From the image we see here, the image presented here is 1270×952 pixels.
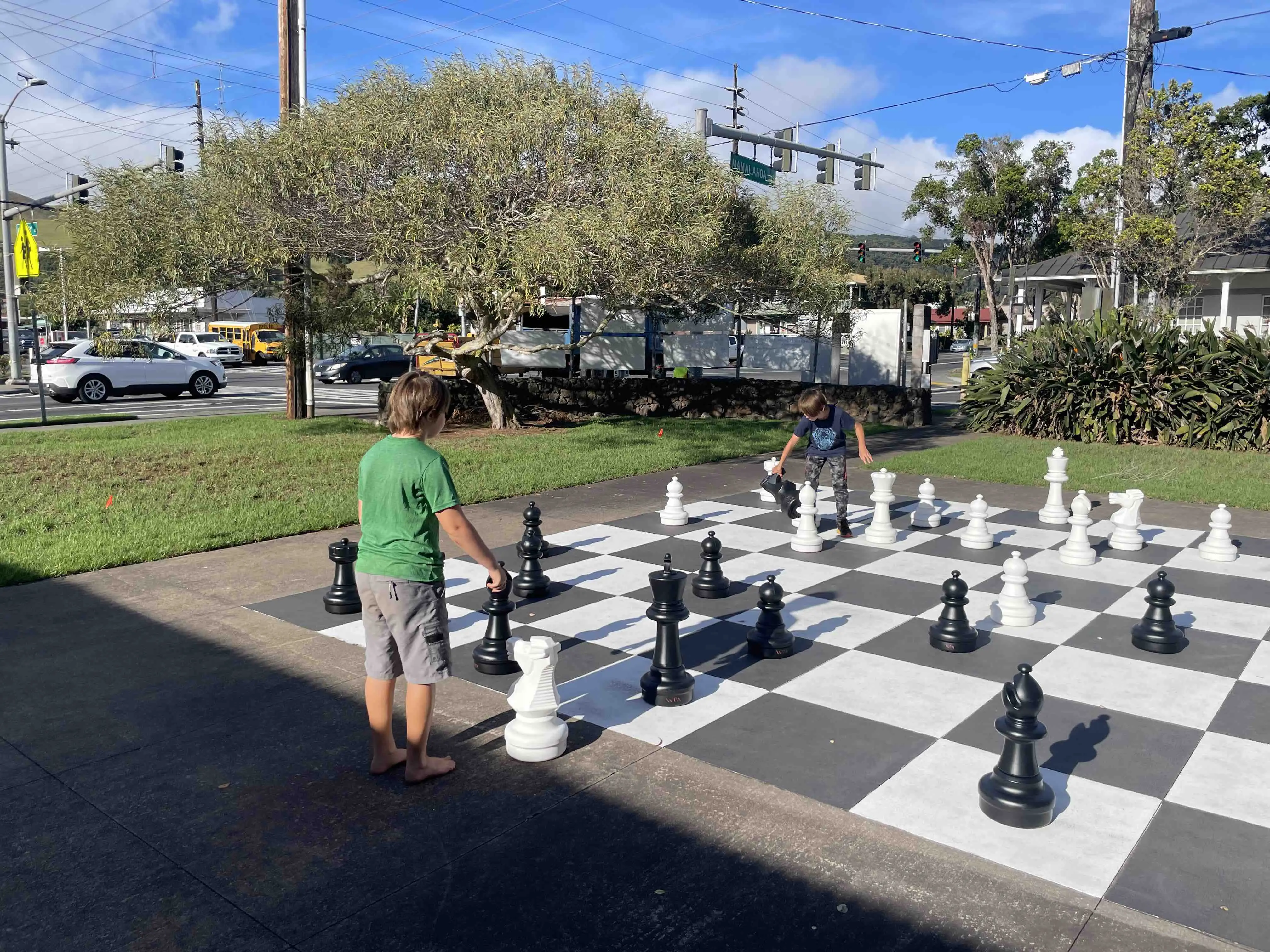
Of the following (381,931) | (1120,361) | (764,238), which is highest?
(764,238)

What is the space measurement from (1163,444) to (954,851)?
13118 mm

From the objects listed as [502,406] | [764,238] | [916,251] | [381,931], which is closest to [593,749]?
[381,931]

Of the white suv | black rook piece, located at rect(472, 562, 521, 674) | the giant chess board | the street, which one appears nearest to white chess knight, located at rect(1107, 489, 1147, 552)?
the giant chess board

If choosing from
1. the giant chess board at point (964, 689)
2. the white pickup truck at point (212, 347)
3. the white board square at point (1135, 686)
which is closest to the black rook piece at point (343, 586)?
the giant chess board at point (964, 689)

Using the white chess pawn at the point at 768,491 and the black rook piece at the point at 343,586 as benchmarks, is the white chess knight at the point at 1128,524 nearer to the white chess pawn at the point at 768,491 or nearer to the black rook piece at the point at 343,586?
the white chess pawn at the point at 768,491

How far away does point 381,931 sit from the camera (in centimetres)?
298

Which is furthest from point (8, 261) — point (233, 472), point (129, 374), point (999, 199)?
point (999, 199)

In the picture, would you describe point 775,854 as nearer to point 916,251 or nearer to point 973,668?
point 973,668

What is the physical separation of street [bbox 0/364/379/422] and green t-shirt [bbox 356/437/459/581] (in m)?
15.6

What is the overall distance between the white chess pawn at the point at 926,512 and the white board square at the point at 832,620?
8.42ft

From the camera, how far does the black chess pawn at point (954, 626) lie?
544 centimetres

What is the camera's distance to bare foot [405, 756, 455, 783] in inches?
155

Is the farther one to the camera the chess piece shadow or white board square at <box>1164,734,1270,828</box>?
the chess piece shadow

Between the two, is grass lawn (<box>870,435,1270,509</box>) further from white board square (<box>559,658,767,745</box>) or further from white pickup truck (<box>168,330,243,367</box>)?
white pickup truck (<box>168,330,243,367</box>)
